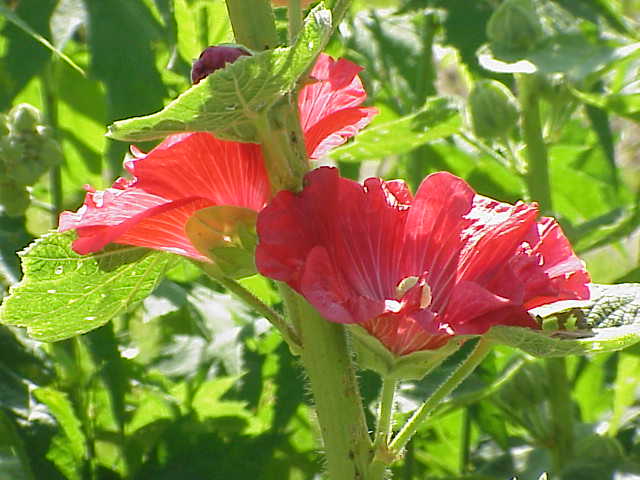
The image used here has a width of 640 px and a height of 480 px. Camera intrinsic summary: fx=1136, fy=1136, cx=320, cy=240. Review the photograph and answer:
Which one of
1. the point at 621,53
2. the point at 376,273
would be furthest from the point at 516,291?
the point at 621,53

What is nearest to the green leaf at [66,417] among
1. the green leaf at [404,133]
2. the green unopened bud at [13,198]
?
the green unopened bud at [13,198]

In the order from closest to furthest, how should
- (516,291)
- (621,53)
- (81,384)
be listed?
(516,291)
(621,53)
(81,384)

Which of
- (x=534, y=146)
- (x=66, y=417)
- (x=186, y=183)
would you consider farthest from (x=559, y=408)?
(x=186, y=183)

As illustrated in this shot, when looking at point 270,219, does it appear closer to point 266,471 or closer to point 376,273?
point 376,273

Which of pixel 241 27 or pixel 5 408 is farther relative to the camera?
pixel 5 408

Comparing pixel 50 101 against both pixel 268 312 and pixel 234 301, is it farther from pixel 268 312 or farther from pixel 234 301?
pixel 268 312

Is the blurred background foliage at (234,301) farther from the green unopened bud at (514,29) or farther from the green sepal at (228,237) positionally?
the green sepal at (228,237)

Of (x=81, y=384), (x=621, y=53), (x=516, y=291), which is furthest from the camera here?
(x=81, y=384)
